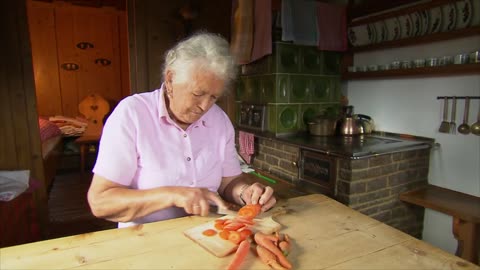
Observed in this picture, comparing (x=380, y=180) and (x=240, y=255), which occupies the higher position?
(x=240, y=255)

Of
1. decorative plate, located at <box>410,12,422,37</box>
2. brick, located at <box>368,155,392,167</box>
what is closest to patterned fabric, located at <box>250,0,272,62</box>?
decorative plate, located at <box>410,12,422,37</box>

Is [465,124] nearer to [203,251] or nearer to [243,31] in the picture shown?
[243,31]

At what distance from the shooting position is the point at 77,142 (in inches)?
172

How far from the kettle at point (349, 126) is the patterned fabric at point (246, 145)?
0.72m

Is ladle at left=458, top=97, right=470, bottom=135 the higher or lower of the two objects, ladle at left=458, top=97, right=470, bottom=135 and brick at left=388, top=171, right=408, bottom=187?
the higher

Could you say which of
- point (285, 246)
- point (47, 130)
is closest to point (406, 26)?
point (285, 246)

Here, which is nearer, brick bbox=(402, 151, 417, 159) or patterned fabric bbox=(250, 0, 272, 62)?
brick bbox=(402, 151, 417, 159)

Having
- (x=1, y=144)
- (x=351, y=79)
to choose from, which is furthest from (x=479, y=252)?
(x=1, y=144)

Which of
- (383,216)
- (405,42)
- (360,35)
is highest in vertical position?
(360,35)

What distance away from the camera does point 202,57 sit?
3.52ft

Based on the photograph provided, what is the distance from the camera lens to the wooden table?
773 mm

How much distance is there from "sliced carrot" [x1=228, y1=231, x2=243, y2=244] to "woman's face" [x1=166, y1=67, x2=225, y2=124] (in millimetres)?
479

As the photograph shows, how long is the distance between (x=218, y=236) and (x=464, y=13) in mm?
1997

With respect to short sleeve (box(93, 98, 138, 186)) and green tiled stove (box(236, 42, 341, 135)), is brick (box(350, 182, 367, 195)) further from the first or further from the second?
short sleeve (box(93, 98, 138, 186))
